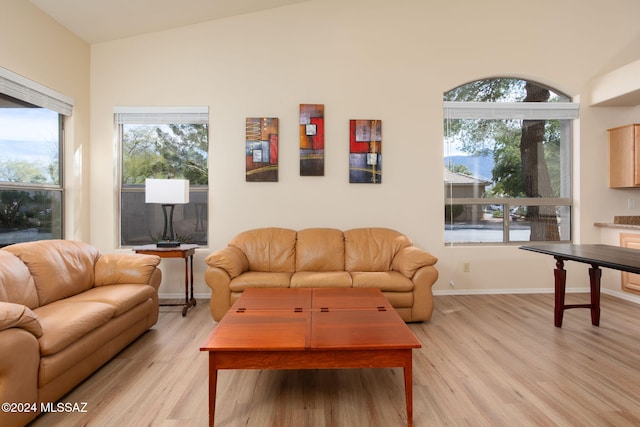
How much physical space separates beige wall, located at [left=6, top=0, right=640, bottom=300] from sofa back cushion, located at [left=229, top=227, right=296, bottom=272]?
32cm

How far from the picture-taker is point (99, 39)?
12.7ft

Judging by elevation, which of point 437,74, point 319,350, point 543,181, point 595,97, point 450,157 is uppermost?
point 437,74

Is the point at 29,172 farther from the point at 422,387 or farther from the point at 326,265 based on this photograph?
the point at 422,387

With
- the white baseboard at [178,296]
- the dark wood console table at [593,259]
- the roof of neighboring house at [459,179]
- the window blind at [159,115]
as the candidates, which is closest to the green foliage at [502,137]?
the roof of neighboring house at [459,179]

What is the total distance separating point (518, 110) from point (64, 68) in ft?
17.6

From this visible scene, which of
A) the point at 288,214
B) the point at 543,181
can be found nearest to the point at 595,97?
the point at 543,181

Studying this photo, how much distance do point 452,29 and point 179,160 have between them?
12.4 ft

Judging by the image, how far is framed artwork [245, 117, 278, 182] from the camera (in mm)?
3961

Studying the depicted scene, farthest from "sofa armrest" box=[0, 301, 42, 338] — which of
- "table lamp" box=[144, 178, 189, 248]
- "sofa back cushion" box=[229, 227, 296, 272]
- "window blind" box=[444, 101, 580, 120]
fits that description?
"window blind" box=[444, 101, 580, 120]

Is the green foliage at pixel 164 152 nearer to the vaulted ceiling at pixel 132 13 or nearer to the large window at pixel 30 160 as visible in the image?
the large window at pixel 30 160

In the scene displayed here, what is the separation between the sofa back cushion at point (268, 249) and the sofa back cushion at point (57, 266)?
1.34m

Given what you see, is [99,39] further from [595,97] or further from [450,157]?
[595,97]

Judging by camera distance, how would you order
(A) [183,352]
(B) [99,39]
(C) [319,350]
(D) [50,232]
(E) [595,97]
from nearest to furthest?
(C) [319,350], (A) [183,352], (D) [50,232], (B) [99,39], (E) [595,97]

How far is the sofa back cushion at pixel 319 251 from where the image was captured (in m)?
3.60
